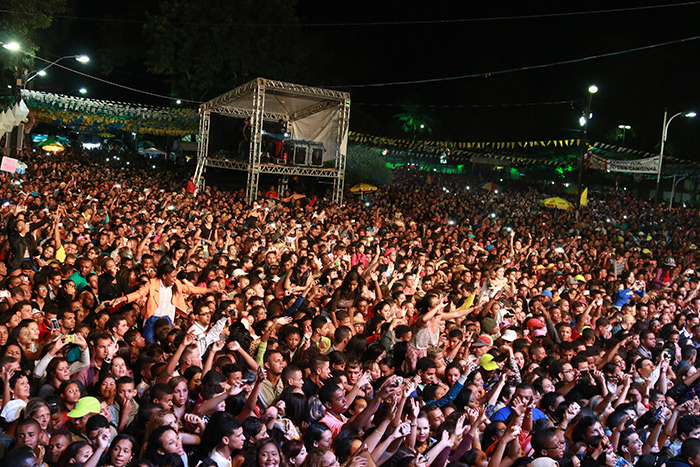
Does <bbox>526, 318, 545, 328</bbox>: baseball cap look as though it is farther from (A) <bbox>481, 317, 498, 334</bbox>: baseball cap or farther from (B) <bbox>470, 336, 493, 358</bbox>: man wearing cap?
(B) <bbox>470, 336, 493, 358</bbox>: man wearing cap

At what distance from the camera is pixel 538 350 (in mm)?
6609

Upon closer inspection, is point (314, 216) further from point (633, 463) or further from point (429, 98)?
point (429, 98)

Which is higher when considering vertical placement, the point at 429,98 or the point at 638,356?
the point at 429,98

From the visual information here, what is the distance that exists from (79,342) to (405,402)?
249 cm

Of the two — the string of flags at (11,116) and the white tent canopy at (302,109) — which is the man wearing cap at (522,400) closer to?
the string of flags at (11,116)

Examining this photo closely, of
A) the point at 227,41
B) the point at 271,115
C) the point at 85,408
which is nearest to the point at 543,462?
the point at 85,408

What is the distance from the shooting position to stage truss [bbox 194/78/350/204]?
1969 cm

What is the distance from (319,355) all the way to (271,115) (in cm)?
1884

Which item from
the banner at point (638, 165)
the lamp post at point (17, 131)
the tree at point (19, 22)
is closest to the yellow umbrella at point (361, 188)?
the banner at point (638, 165)

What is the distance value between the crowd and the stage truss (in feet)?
26.0

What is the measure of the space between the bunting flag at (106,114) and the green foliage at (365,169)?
749 centimetres

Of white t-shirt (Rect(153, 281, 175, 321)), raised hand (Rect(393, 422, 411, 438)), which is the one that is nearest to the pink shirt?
raised hand (Rect(393, 422, 411, 438))

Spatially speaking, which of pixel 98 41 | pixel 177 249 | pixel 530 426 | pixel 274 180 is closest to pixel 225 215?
pixel 177 249

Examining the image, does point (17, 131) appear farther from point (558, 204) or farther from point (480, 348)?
point (480, 348)
